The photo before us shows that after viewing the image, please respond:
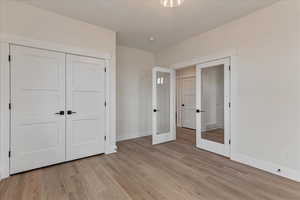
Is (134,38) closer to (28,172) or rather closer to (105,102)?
(105,102)

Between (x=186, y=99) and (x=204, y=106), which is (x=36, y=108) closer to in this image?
(x=204, y=106)

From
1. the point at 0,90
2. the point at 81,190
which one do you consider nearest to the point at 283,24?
the point at 81,190

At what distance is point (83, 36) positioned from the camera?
3.05m

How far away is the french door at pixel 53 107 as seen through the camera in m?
2.43

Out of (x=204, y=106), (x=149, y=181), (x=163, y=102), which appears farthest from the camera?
(x=163, y=102)

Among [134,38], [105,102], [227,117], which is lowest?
[227,117]

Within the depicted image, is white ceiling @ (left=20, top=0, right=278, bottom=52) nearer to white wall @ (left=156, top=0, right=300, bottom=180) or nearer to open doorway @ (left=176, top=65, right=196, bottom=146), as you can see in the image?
white wall @ (left=156, top=0, right=300, bottom=180)

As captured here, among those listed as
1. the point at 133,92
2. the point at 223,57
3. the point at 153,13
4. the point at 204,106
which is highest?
the point at 153,13

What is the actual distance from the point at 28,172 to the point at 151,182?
2.13 m

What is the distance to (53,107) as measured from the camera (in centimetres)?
273

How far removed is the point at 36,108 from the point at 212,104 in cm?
376

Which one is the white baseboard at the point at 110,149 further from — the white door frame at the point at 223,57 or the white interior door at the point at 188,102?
the white interior door at the point at 188,102

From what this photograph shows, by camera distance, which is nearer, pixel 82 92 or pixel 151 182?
pixel 151 182

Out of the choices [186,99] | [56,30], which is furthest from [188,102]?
[56,30]
